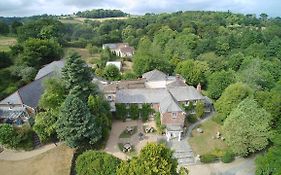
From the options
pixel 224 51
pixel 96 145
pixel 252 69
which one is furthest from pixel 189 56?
pixel 96 145

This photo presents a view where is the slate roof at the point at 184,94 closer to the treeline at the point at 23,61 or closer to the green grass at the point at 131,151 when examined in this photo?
the green grass at the point at 131,151

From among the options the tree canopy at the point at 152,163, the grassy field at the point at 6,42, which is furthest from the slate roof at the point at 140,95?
the grassy field at the point at 6,42

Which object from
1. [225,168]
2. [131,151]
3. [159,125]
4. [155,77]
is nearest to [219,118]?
[159,125]

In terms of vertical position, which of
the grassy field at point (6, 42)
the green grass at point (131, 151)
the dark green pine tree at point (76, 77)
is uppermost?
the dark green pine tree at point (76, 77)

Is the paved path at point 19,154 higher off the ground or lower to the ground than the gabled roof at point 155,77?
lower

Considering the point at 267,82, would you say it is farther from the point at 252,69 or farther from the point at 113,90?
the point at 113,90

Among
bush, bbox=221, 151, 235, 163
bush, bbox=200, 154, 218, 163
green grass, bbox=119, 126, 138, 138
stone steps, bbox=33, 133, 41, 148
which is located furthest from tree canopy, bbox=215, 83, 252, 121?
stone steps, bbox=33, 133, 41, 148

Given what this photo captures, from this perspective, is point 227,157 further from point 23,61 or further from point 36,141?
point 23,61
